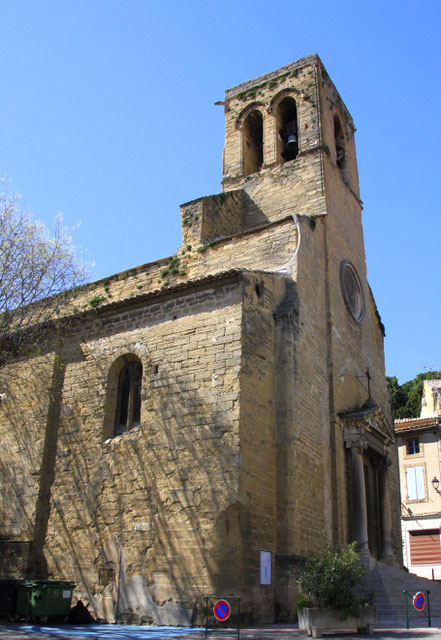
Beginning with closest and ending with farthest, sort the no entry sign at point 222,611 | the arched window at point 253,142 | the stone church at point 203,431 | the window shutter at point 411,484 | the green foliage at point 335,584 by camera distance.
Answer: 1. the no entry sign at point 222,611
2. the green foliage at point 335,584
3. the stone church at point 203,431
4. the arched window at point 253,142
5. the window shutter at point 411,484

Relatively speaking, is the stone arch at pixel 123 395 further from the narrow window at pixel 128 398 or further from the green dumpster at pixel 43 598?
the green dumpster at pixel 43 598

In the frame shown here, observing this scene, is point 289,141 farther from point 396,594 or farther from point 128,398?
point 396,594

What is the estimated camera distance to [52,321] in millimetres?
13367

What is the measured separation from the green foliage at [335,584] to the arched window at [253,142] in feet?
41.7

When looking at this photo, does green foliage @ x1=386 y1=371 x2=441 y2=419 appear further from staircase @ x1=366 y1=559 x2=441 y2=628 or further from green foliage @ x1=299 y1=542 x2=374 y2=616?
green foliage @ x1=299 y1=542 x2=374 y2=616

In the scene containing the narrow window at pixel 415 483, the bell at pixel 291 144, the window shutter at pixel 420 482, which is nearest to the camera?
the bell at pixel 291 144

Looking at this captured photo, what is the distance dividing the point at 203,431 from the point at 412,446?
1904 centimetres

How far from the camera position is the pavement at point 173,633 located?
26.7ft

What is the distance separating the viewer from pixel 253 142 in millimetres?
19672

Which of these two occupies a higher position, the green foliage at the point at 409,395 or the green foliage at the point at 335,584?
the green foliage at the point at 409,395

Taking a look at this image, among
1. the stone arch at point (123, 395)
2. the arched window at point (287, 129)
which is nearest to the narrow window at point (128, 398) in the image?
the stone arch at point (123, 395)

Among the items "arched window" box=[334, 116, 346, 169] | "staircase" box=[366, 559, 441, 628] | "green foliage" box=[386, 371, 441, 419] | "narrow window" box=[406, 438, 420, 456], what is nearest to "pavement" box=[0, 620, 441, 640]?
"staircase" box=[366, 559, 441, 628]

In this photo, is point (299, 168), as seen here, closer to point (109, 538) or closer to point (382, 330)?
point (382, 330)

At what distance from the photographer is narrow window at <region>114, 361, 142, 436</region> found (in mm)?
12141
